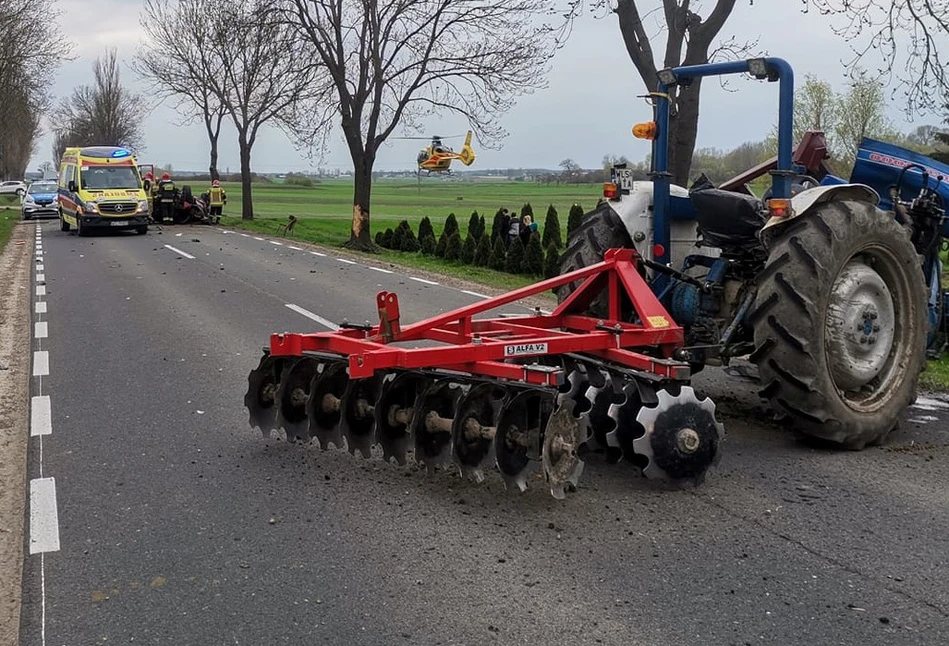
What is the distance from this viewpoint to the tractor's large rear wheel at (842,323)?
17.9ft

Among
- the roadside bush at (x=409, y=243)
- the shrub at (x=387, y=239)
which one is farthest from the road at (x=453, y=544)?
the shrub at (x=387, y=239)

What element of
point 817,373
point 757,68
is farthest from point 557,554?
point 757,68

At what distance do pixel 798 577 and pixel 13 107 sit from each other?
51845 mm

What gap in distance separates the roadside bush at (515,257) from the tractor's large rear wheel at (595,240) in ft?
45.1

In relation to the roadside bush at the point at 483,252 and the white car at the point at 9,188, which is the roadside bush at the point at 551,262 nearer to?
the roadside bush at the point at 483,252

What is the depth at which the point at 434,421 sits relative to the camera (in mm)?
5066

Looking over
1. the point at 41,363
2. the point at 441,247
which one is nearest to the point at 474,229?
the point at 441,247

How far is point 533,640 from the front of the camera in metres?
3.43

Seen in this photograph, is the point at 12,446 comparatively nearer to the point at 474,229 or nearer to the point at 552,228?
the point at 552,228

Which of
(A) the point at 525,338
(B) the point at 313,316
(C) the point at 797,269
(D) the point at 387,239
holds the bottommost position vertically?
(B) the point at 313,316

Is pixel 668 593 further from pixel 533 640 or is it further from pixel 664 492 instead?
pixel 664 492

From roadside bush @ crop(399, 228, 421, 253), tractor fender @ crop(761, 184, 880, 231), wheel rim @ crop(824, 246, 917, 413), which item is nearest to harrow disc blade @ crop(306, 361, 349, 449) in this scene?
tractor fender @ crop(761, 184, 880, 231)

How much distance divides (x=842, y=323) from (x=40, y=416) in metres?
5.34

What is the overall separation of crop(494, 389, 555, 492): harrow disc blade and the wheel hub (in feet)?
6.64
